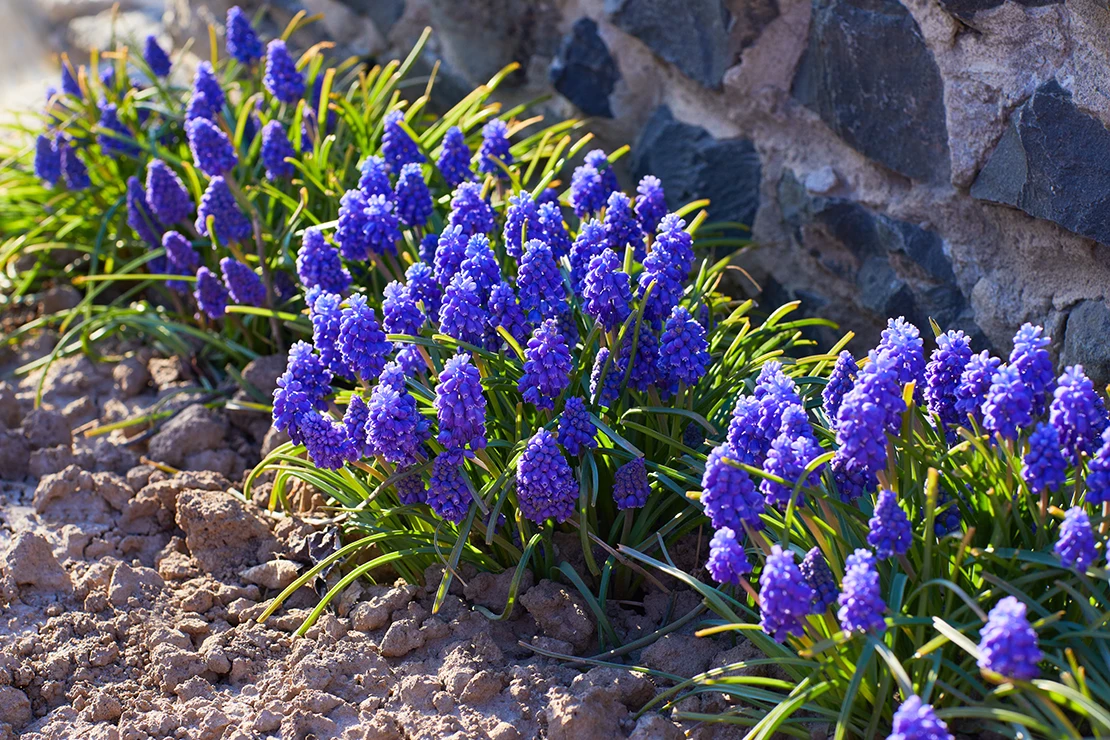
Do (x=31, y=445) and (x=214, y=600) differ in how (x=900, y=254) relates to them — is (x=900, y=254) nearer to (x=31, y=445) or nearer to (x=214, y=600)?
(x=214, y=600)

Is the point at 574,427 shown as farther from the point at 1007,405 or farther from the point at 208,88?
the point at 208,88

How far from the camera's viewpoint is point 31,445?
12.7 feet

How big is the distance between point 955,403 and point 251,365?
2.42 metres

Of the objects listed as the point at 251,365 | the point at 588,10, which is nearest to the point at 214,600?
the point at 251,365

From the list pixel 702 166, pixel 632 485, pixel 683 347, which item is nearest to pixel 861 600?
pixel 632 485

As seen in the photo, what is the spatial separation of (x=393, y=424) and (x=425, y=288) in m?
0.51

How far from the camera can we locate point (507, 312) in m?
2.68

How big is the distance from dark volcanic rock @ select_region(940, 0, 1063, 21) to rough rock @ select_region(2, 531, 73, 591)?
2.86 meters

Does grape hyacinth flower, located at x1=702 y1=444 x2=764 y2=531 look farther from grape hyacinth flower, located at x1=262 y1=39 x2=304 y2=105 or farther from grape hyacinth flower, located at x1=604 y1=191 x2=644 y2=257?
grape hyacinth flower, located at x1=262 y1=39 x2=304 y2=105

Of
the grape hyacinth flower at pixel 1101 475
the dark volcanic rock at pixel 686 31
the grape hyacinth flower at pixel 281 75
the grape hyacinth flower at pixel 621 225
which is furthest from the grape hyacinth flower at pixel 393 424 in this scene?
the grape hyacinth flower at pixel 281 75

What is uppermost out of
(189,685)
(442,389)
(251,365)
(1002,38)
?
(1002,38)

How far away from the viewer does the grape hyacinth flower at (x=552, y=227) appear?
3.00 metres

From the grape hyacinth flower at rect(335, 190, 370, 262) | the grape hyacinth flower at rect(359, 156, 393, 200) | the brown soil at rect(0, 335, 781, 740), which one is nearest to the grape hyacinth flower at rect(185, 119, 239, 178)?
the grape hyacinth flower at rect(359, 156, 393, 200)

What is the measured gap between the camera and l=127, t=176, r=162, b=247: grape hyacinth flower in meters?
4.17
